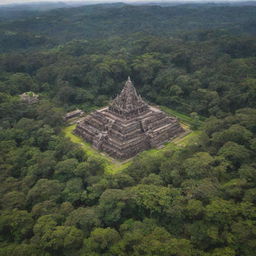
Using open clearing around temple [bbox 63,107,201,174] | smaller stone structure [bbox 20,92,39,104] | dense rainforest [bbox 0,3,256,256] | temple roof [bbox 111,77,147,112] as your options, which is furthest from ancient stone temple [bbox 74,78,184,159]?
smaller stone structure [bbox 20,92,39,104]

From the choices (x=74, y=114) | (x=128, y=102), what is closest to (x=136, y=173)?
(x=128, y=102)

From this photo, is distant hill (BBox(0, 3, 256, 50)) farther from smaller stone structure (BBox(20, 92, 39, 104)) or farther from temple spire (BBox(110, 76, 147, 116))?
temple spire (BBox(110, 76, 147, 116))

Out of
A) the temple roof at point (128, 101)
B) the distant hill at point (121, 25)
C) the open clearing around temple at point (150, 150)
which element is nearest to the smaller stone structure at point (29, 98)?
the open clearing around temple at point (150, 150)

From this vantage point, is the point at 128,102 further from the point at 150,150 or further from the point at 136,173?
the point at 136,173

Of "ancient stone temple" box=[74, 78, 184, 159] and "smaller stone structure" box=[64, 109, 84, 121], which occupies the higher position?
"ancient stone temple" box=[74, 78, 184, 159]

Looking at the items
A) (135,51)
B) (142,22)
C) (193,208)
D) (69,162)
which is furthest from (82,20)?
(193,208)

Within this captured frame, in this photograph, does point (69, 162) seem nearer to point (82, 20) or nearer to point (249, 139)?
point (249, 139)
